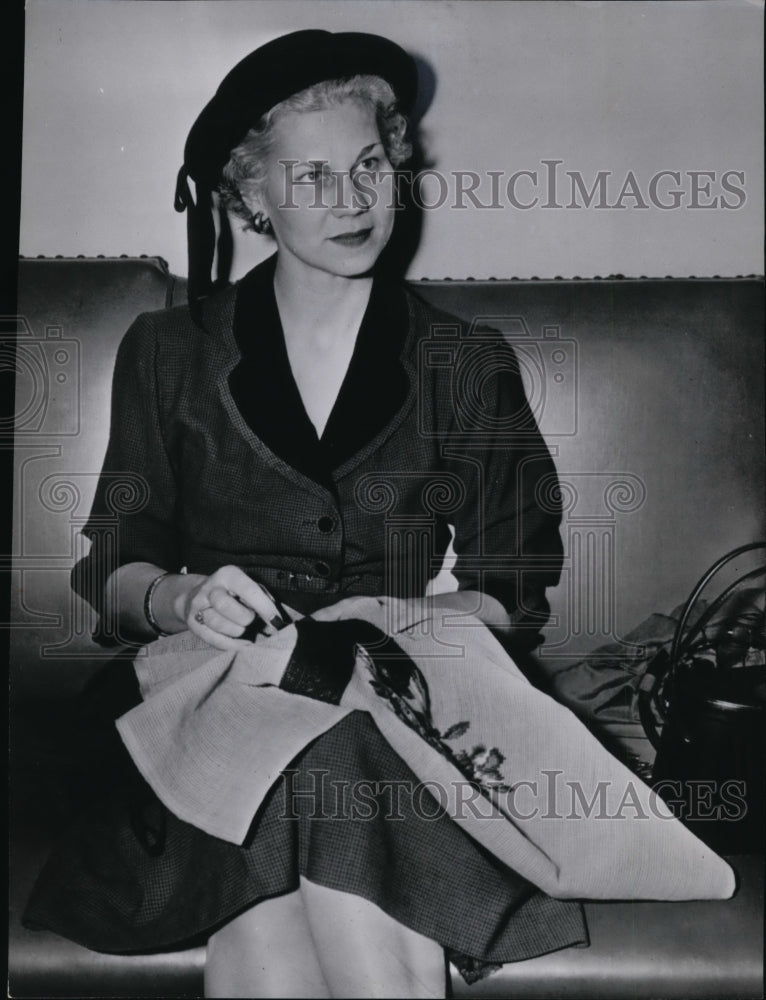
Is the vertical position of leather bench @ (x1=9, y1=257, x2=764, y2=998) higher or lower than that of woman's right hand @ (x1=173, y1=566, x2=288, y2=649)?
higher

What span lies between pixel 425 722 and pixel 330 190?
23.4 inches

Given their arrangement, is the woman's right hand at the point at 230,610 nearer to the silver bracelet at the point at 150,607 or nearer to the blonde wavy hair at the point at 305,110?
the silver bracelet at the point at 150,607

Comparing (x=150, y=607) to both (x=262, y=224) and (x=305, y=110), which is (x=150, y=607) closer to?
(x=262, y=224)

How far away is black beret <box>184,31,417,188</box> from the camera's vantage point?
3.57 feet

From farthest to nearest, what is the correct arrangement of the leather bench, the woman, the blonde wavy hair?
the leather bench, the blonde wavy hair, the woman

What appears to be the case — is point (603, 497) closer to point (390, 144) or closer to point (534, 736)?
point (534, 736)

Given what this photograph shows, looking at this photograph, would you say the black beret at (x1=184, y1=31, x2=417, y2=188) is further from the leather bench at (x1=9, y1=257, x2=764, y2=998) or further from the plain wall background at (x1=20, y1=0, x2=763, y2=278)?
the leather bench at (x1=9, y1=257, x2=764, y2=998)

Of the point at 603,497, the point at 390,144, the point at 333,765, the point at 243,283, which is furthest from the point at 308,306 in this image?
the point at 333,765

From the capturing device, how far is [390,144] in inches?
45.0

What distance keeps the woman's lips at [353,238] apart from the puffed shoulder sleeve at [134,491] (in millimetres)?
254

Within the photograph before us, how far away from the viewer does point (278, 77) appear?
1.09m

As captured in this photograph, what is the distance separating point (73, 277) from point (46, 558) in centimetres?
35

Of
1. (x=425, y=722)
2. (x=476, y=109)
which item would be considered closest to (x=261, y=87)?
(x=476, y=109)

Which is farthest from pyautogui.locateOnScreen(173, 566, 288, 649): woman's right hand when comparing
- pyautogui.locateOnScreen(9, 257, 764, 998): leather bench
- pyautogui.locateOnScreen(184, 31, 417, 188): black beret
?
pyautogui.locateOnScreen(184, 31, 417, 188): black beret
